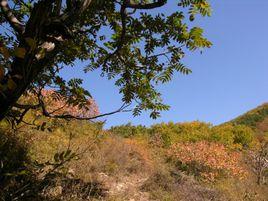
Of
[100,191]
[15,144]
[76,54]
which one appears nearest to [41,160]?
[15,144]

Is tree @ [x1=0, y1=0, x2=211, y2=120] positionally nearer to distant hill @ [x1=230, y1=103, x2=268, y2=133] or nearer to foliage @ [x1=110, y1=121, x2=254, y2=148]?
foliage @ [x1=110, y1=121, x2=254, y2=148]

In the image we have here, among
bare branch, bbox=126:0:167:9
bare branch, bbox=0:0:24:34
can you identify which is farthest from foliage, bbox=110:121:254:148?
bare branch, bbox=0:0:24:34

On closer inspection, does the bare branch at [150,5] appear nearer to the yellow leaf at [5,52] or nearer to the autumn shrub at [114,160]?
the yellow leaf at [5,52]

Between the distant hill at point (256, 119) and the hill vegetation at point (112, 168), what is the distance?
1665 cm

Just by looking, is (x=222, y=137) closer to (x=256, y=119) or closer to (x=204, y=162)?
(x=204, y=162)

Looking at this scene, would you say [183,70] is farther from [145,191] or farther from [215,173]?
[215,173]

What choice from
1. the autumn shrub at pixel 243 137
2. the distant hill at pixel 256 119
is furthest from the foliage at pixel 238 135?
the distant hill at pixel 256 119

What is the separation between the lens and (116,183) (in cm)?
994

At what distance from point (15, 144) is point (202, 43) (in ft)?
19.1

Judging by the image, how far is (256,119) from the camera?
124 ft

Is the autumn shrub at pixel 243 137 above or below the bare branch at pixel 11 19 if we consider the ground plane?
above

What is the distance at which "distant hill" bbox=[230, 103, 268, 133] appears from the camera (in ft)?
118

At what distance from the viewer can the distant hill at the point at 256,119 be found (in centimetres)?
3593

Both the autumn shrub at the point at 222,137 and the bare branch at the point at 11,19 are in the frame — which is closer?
the bare branch at the point at 11,19
